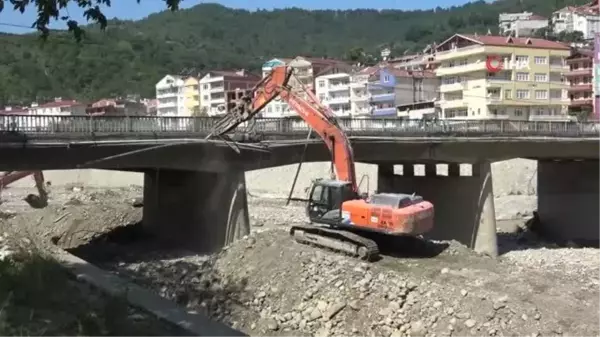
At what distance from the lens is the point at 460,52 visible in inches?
3607

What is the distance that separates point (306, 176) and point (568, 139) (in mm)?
29689

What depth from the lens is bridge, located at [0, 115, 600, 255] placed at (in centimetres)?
2817

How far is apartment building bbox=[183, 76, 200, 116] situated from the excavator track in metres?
111

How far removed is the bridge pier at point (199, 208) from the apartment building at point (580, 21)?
14462 cm

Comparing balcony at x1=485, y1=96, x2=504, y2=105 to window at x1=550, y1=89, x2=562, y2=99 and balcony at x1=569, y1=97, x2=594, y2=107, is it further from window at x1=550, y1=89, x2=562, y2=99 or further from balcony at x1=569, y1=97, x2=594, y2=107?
balcony at x1=569, y1=97, x2=594, y2=107

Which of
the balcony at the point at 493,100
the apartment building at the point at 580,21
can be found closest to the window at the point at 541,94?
the balcony at the point at 493,100

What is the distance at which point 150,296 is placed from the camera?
17.8 meters

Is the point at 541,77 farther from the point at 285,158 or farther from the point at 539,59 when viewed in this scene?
the point at 285,158

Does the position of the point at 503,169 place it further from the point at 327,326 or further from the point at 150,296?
the point at 150,296

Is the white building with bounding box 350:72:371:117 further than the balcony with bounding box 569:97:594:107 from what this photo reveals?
Yes

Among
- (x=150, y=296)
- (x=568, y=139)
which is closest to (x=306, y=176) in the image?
(x=568, y=139)

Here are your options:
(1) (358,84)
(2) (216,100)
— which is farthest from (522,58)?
(2) (216,100)

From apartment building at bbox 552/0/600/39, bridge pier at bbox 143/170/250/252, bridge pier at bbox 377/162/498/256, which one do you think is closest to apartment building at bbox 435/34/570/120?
bridge pier at bbox 377/162/498/256

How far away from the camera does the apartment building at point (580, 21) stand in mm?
167500
